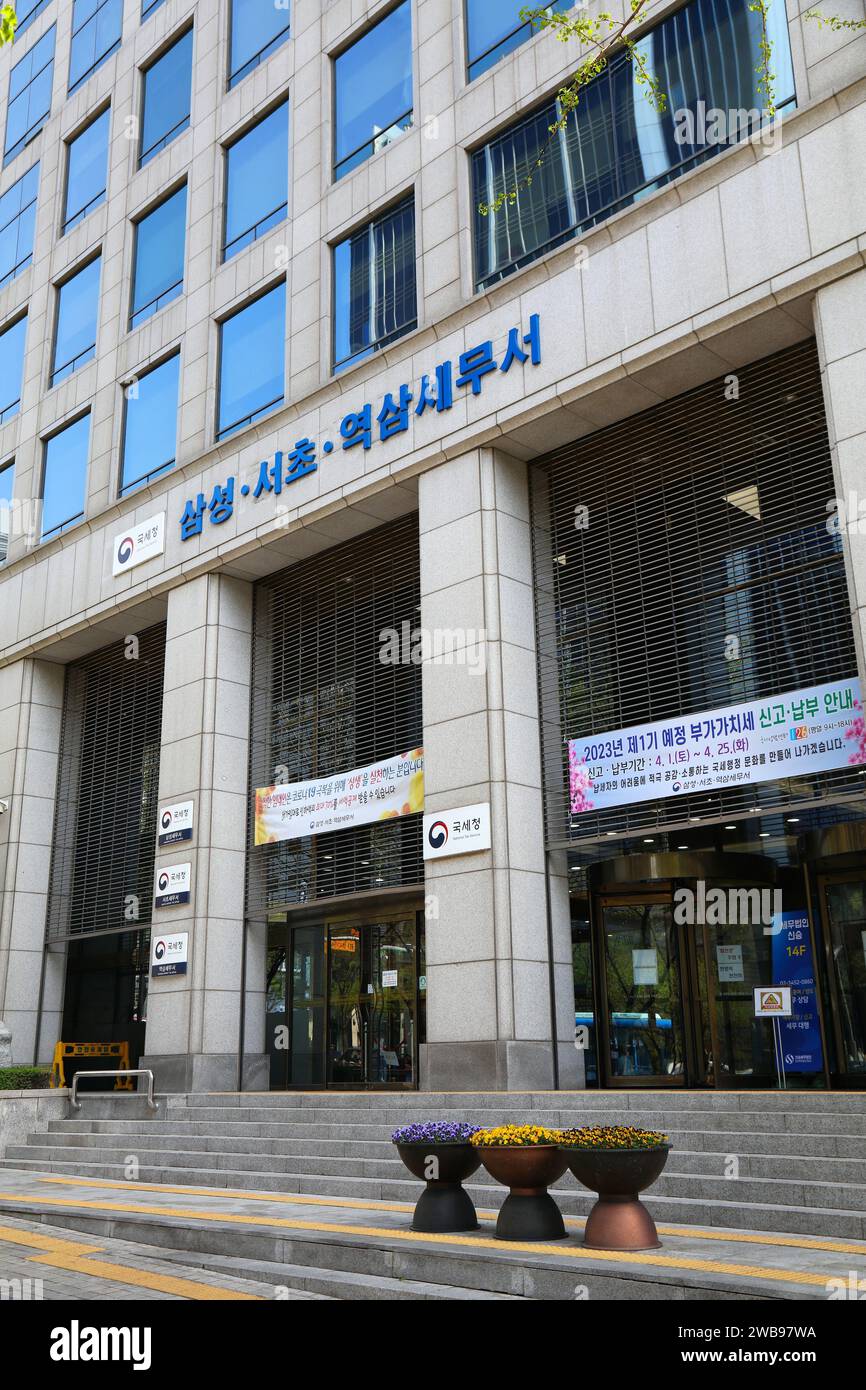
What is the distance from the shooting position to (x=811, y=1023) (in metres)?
15.9

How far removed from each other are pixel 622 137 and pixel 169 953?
561 inches

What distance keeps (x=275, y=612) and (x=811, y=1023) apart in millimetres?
11406

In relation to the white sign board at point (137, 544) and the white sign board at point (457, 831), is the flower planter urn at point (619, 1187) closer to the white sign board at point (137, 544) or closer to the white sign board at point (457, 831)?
the white sign board at point (457, 831)

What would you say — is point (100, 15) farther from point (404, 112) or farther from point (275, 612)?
point (275, 612)

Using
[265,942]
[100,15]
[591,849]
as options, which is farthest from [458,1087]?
[100,15]

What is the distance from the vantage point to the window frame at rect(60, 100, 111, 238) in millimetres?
27328

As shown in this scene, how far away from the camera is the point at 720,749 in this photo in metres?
14.4

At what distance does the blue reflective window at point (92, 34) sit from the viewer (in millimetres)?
28062

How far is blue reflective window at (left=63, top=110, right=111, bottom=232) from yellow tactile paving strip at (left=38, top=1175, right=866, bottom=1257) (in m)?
21.5

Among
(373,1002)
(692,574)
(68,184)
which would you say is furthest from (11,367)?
(692,574)

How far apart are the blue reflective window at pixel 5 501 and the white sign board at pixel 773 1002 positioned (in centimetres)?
1996

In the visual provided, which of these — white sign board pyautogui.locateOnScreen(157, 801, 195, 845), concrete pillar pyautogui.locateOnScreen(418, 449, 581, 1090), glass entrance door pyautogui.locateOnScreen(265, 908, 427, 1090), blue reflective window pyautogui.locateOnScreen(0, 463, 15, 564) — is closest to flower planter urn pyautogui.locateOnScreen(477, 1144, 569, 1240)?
concrete pillar pyautogui.locateOnScreen(418, 449, 581, 1090)

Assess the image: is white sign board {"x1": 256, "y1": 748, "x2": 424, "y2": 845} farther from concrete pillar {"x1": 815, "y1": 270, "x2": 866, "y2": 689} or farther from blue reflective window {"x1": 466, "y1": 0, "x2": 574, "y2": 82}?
blue reflective window {"x1": 466, "y1": 0, "x2": 574, "y2": 82}
